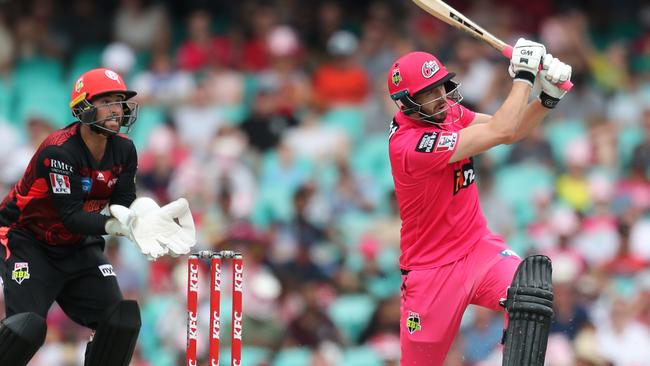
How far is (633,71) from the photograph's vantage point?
14.9m

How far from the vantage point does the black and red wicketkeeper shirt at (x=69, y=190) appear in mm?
7852

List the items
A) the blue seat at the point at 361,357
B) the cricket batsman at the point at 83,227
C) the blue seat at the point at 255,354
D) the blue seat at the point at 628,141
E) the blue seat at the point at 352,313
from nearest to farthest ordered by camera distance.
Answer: the cricket batsman at the point at 83,227, the blue seat at the point at 255,354, the blue seat at the point at 361,357, the blue seat at the point at 352,313, the blue seat at the point at 628,141

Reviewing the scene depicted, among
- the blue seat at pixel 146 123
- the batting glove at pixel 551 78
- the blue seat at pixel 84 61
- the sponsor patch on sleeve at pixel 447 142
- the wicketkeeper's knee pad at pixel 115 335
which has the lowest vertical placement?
the wicketkeeper's knee pad at pixel 115 335

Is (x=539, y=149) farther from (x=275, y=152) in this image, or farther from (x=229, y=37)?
(x=229, y=37)

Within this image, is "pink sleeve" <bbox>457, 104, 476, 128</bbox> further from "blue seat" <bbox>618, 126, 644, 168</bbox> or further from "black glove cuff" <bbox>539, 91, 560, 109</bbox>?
"blue seat" <bbox>618, 126, 644, 168</bbox>

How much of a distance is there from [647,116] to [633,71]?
157 cm

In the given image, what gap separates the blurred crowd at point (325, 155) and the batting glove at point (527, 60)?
371cm

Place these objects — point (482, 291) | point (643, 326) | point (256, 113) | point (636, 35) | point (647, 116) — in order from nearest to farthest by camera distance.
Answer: point (482, 291) < point (643, 326) < point (647, 116) < point (256, 113) < point (636, 35)

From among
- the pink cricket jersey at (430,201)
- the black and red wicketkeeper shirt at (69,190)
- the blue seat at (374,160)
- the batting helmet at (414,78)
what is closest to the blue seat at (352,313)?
the blue seat at (374,160)

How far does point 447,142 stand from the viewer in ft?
25.9

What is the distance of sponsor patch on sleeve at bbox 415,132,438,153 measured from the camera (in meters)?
7.92

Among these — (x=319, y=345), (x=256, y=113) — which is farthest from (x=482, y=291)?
(x=256, y=113)

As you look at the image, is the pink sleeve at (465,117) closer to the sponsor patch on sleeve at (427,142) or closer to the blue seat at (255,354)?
the sponsor patch on sleeve at (427,142)

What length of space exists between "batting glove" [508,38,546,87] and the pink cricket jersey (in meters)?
0.59
